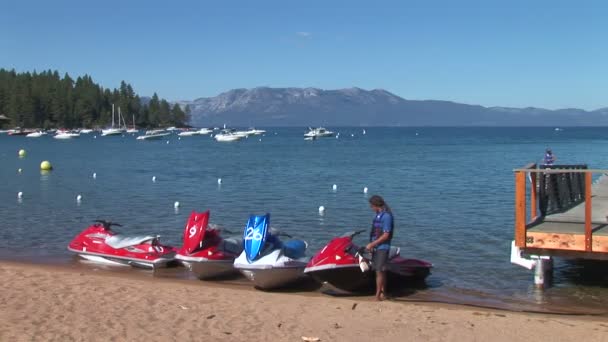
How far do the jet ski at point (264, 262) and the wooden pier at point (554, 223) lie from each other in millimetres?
4155

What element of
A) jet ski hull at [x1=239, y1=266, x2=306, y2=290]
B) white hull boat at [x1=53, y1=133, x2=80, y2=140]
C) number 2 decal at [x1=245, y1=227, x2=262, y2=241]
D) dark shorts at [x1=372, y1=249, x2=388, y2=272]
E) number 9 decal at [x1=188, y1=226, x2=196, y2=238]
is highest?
white hull boat at [x1=53, y1=133, x2=80, y2=140]

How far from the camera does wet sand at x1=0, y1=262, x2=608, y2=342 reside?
30.3ft

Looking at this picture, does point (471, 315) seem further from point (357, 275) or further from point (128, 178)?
point (128, 178)

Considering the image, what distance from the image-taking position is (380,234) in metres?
11.6

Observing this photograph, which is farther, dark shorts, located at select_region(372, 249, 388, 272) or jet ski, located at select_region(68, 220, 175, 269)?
jet ski, located at select_region(68, 220, 175, 269)

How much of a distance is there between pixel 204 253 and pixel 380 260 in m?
3.98

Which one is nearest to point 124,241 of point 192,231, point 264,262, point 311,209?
point 192,231

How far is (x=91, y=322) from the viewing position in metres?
9.55

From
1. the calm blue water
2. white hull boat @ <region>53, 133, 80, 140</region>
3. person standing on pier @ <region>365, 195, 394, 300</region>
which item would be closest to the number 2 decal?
person standing on pier @ <region>365, 195, 394, 300</region>

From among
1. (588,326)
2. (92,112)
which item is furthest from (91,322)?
(92,112)

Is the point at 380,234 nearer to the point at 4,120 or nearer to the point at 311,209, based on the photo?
the point at 311,209

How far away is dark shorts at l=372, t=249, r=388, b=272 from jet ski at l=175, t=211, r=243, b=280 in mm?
3496

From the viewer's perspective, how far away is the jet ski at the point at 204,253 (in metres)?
13.9

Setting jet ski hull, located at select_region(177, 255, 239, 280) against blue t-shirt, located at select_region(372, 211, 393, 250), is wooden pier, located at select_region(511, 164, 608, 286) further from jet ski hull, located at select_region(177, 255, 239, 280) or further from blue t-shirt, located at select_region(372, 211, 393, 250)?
jet ski hull, located at select_region(177, 255, 239, 280)
